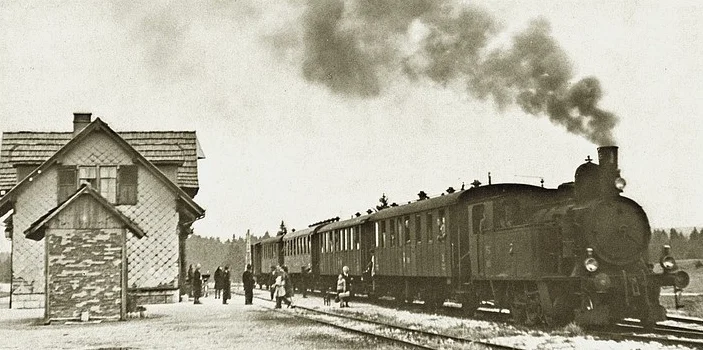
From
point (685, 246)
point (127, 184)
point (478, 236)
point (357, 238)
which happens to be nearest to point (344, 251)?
point (357, 238)

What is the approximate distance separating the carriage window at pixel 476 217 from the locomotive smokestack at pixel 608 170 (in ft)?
12.9

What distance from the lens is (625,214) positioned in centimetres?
1553

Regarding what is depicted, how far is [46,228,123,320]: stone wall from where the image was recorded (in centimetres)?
1997

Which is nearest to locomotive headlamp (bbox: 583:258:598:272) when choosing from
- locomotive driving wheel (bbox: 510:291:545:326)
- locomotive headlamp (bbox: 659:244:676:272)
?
locomotive headlamp (bbox: 659:244:676:272)

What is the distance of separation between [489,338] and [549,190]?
4.69 metres

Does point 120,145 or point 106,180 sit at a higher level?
point 120,145

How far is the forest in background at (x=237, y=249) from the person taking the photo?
9800cm

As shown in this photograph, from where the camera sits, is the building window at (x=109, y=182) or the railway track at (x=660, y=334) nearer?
the railway track at (x=660, y=334)

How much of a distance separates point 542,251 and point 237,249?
90374 mm

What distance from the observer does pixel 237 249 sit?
10400 centimetres

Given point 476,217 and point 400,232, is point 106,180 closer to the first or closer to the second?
point 400,232

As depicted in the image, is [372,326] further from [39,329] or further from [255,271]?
[255,271]

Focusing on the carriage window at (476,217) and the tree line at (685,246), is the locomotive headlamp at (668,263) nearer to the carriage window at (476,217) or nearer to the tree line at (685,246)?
the carriage window at (476,217)

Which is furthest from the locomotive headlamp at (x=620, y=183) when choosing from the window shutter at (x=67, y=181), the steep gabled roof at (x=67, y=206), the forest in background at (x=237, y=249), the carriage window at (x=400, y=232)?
the forest in background at (x=237, y=249)
